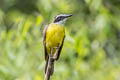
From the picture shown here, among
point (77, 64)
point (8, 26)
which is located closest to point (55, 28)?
point (77, 64)

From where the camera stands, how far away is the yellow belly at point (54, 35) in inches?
175

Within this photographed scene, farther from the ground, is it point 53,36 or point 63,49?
point 53,36

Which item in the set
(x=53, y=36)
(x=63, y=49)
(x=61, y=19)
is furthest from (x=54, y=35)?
(x=63, y=49)

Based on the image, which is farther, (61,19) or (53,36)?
(61,19)

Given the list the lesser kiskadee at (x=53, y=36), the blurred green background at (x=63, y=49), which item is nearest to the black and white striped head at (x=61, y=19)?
the lesser kiskadee at (x=53, y=36)

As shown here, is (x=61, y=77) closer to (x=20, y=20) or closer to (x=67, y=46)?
(x=67, y=46)

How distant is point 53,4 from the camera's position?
19.7 ft

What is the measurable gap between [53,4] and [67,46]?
0.87 m

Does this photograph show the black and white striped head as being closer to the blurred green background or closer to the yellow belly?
the yellow belly

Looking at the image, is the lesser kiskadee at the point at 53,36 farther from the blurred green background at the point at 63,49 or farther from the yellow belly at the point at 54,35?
the blurred green background at the point at 63,49

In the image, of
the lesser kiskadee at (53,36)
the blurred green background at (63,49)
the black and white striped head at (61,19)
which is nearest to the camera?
the lesser kiskadee at (53,36)

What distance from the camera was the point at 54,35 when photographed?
450 centimetres

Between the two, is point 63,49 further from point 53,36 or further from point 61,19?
point 53,36

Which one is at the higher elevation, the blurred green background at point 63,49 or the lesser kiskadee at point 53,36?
the lesser kiskadee at point 53,36
